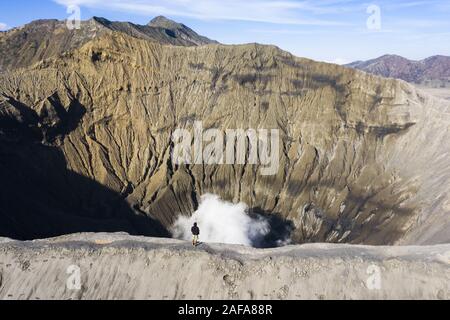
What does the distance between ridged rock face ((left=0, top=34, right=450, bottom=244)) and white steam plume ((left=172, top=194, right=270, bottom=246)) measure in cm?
165

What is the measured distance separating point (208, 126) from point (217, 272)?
41197mm

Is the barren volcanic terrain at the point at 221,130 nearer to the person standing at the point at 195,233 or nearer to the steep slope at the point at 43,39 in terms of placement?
the person standing at the point at 195,233

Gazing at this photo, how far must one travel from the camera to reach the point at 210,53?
214 ft

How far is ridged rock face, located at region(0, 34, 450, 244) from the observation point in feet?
161

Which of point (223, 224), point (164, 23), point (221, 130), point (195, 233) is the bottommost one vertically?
point (223, 224)

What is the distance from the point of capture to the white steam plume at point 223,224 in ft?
157

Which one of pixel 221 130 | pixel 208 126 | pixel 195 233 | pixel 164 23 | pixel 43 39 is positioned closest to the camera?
pixel 195 233

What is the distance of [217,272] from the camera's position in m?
22.9

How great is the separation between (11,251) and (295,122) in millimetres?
44039

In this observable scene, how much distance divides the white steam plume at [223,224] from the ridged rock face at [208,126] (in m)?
1.65

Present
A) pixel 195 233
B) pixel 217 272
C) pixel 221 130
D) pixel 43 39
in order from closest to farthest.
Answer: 1. pixel 217 272
2. pixel 195 233
3. pixel 221 130
4. pixel 43 39

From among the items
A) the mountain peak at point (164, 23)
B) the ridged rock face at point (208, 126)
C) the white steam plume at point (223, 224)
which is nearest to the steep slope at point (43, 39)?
the ridged rock face at point (208, 126)

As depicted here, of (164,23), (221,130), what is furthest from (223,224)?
(164,23)

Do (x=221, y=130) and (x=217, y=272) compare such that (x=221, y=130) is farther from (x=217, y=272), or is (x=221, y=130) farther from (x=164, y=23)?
(x=164, y=23)
